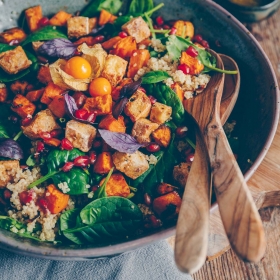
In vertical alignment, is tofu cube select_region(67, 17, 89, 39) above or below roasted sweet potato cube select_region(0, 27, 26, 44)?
above

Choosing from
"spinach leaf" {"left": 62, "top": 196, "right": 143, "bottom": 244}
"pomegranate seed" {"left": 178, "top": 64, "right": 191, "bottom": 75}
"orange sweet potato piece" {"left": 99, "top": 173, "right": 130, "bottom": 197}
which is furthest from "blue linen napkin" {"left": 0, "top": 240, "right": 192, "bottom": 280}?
"pomegranate seed" {"left": 178, "top": 64, "right": 191, "bottom": 75}

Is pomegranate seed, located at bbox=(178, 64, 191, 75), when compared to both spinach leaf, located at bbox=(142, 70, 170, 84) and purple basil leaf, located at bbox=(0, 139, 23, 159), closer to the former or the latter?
spinach leaf, located at bbox=(142, 70, 170, 84)

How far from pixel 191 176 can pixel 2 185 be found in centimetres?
109

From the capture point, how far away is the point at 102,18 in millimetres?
2824

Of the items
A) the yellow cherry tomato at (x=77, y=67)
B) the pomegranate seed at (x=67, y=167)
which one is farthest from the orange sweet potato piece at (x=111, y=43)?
the pomegranate seed at (x=67, y=167)

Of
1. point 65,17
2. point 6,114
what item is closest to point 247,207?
point 6,114

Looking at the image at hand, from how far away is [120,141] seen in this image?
2.21 metres

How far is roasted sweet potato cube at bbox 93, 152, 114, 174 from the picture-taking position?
225 cm

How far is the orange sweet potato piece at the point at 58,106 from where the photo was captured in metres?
2.35

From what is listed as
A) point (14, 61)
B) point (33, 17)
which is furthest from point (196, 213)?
point (33, 17)

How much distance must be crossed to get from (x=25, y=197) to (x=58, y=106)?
0.56 metres

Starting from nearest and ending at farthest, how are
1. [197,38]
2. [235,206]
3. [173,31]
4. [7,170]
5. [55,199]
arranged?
[235,206], [55,199], [7,170], [173,31], [197,38]

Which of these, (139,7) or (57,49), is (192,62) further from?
(57,49)

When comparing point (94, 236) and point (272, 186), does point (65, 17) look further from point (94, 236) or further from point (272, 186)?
point (272, 186)
